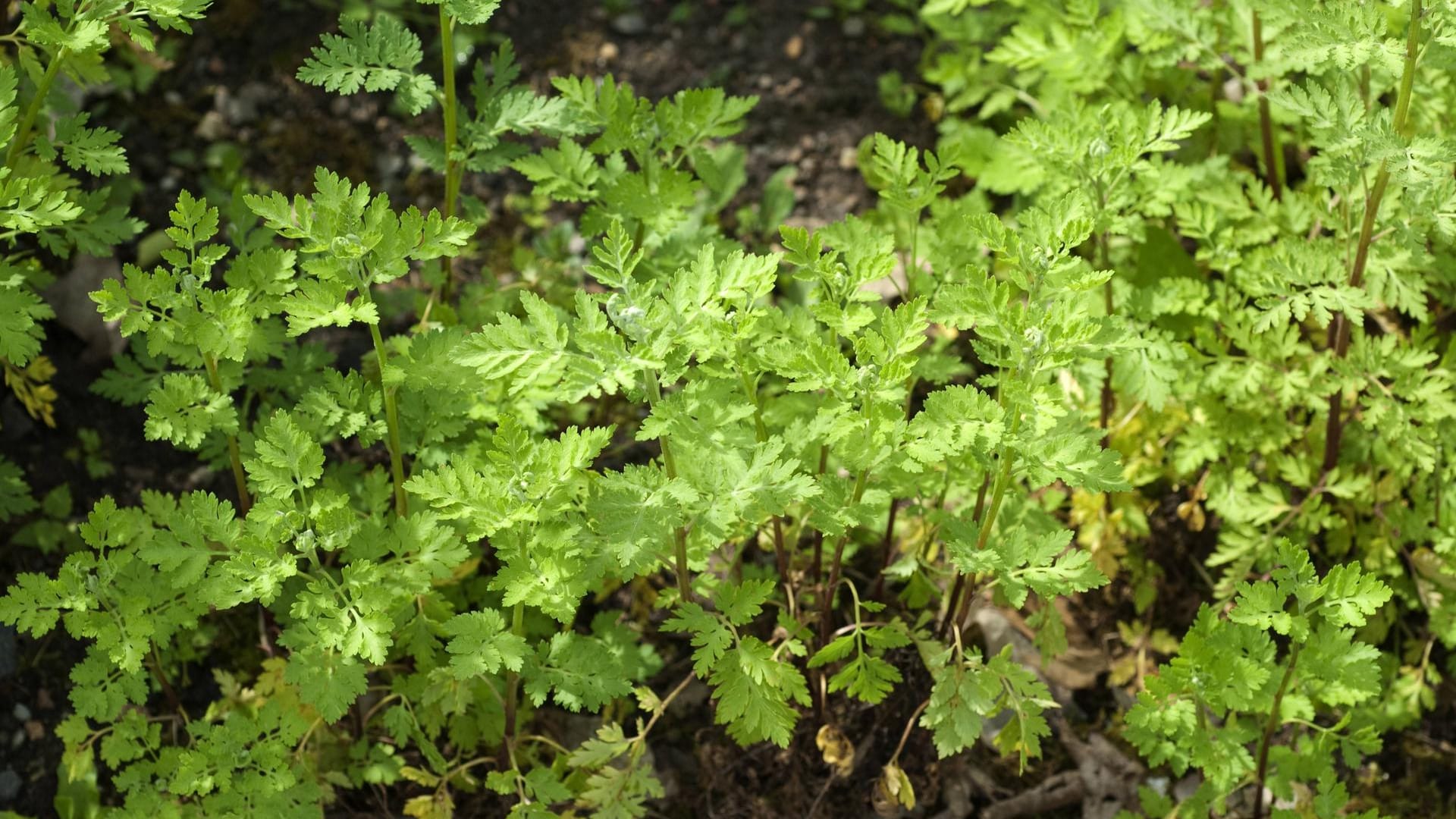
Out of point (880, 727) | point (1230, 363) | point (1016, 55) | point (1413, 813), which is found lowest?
point (1413, 813)

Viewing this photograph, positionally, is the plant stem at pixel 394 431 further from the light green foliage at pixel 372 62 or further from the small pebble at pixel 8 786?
the small pebble at pixel 8 786

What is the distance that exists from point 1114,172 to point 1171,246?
0.74m

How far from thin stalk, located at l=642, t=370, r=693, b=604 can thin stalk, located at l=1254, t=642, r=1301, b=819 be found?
1.40 meters

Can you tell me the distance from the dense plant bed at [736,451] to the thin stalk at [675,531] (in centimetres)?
3

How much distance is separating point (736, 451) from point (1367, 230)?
66.0 inches

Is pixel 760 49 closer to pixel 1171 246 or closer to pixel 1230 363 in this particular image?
pixel 1171 246

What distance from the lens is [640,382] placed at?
283cm

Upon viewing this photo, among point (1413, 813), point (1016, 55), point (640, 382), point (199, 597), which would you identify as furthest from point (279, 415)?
point (1413, 813)

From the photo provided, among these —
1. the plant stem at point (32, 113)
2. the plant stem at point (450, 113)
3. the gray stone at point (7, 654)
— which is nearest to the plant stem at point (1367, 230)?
the plant stem at point (450, 113)

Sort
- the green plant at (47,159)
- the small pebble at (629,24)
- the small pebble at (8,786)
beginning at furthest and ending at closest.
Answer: the small pebble at (629,24) → the small pebble at (8,786) → the green plant at (47,159)

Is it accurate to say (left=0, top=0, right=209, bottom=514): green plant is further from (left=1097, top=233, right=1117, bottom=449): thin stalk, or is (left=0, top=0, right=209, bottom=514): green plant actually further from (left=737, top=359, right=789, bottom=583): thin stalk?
(left=1097, top=233, right=1117, bottom=449): thin stalk

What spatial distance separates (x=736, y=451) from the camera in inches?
108

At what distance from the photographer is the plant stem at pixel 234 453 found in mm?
3008

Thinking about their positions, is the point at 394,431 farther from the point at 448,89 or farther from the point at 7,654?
the point at 7,654
